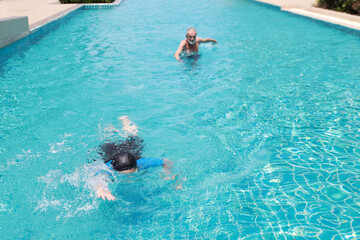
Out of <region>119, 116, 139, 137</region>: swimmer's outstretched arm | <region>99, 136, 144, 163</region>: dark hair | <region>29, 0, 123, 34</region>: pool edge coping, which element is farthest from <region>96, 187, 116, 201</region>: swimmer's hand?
<region>29, 0, 123, 34</region>: pool edge coping

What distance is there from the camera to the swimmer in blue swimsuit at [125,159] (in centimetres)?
382

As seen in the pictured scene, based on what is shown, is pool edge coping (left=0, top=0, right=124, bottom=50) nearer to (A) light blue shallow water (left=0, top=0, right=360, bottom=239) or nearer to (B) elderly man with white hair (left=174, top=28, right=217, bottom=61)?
(A) light blue shallow water (left=0, top=0, right=360, bottom=239)

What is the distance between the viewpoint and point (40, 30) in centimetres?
1350

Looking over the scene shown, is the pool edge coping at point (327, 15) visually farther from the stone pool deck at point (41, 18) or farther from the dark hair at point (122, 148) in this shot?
the dark hair at point (122, 148)

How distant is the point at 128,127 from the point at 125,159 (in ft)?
7.66

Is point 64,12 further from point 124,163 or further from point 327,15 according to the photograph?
point 124,163

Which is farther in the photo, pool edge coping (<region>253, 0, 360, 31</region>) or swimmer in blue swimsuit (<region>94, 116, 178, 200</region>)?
pool edge coping (<region>253, 0, 360, 31</region>)

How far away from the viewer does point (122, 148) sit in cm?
505

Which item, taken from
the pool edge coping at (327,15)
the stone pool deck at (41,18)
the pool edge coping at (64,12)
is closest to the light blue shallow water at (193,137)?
the stone pool deck at (41,18)

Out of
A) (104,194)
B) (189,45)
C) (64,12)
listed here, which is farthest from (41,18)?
(104,194)

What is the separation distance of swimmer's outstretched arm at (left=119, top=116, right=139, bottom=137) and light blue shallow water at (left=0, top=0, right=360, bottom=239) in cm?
12

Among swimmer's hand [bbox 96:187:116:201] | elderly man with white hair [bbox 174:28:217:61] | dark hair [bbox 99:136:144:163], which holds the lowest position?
dark hair [bbox 99:136:144:163]

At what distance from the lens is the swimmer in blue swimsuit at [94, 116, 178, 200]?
382cm

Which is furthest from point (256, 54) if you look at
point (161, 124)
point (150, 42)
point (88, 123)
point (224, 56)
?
point (88, 123)
